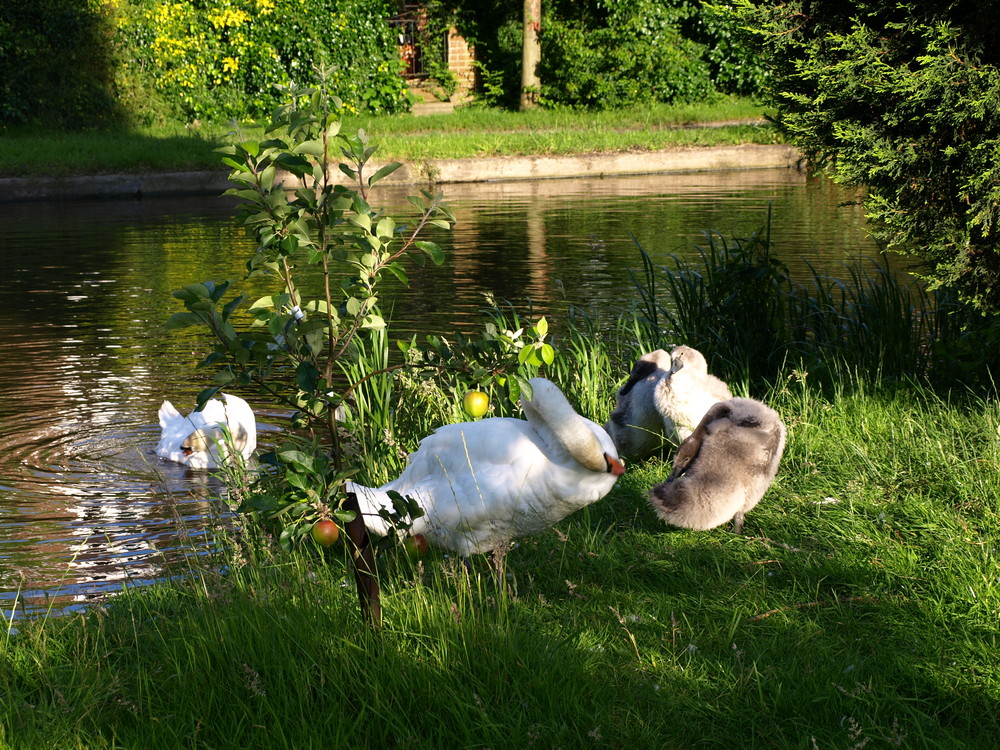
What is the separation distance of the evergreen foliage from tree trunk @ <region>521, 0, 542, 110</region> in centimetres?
2153

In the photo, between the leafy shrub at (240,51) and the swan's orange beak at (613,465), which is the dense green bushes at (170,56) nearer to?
the leafy shrub at (240,51)

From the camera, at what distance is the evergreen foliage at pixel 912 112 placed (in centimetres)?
523

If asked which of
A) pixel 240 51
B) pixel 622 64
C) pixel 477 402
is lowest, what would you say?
pixel 477 402

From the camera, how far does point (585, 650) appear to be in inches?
138

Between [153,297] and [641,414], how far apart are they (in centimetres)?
761

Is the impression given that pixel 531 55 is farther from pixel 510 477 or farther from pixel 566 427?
pixel 566 427

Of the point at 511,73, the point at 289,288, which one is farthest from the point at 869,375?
the point at 511,73

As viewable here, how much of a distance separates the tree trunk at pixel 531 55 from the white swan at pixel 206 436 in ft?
69.7

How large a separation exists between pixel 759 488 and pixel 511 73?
26.9 m

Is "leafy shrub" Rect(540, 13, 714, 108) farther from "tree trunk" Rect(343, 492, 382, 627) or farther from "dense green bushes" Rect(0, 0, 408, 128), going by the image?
"tree trunk" Rect(343, 492, 382, 627)

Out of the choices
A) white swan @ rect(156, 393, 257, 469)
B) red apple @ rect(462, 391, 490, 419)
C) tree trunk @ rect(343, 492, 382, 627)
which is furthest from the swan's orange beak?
white swan @ rect(156, 393, 257, 469)

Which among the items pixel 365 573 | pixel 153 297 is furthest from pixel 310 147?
pixel 153 297

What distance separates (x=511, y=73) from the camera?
30.1 meters

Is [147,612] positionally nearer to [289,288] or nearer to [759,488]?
[289,288]
